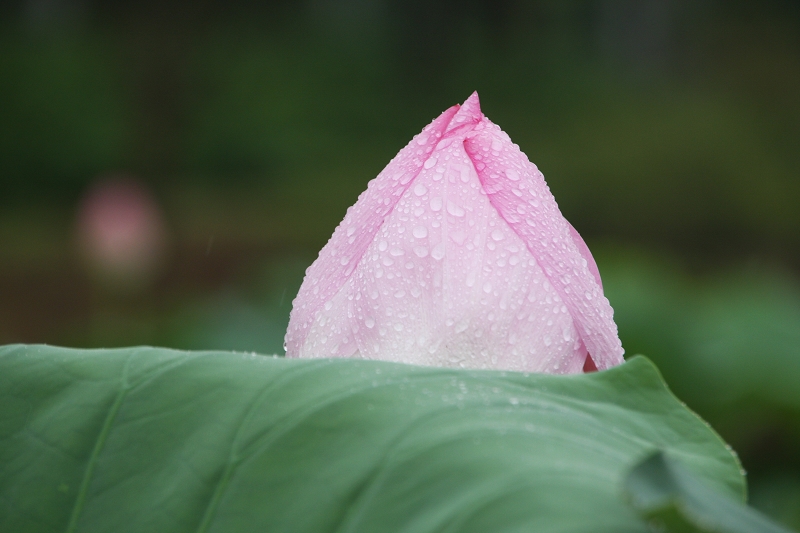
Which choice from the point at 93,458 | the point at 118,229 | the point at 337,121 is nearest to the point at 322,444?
the point at 93,458

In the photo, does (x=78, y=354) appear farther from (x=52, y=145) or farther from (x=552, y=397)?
(x=52, y=145)

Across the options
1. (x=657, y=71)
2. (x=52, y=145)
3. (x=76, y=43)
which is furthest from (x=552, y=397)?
(x=657, y=71)

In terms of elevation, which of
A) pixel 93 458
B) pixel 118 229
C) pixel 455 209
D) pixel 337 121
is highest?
pixel 455 209

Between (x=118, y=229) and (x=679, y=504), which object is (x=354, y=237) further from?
(x=118, y=229)

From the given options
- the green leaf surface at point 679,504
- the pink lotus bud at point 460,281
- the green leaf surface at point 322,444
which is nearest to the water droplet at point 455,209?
the pink lotus bud at point 460,281

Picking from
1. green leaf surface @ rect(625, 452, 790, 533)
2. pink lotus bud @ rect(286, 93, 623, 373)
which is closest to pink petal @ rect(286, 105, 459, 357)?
pink lotus bud @ rect(286, 93, 623, 373)
